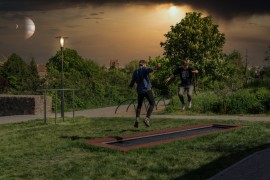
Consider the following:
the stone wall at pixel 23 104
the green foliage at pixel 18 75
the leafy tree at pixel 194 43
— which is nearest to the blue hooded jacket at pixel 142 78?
the stone wall at pixel 23 104

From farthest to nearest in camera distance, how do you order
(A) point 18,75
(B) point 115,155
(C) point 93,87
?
(A) point 18,75 → (C) point 93,87 → (B) point 115,155

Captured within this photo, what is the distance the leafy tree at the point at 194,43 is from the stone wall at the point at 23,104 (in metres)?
21.4

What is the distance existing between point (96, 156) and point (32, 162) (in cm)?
129

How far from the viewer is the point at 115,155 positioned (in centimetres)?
882

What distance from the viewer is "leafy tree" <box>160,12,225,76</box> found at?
40531 mm

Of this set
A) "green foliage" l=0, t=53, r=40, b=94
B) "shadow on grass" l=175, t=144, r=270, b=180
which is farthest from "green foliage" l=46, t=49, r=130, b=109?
"shadow on grass" l=175, t=144, r=270, b=180

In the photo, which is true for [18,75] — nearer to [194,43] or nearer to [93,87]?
[93,87]

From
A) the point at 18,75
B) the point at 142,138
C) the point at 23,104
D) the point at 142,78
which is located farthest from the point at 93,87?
the point at 142,138

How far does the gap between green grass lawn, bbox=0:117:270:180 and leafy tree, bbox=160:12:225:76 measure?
2768cm

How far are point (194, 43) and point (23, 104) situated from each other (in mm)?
23757

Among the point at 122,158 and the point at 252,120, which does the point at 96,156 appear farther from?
the point at 252,120

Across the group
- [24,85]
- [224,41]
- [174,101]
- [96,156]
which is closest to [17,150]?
[96,156]

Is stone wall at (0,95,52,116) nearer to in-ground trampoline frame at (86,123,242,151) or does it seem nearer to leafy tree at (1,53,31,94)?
leafy tree at (1,53,31,94)

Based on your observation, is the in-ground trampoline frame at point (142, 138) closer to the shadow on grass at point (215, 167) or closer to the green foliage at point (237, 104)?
the shadow on grass at point (215, 167)
